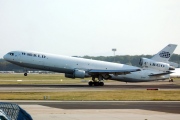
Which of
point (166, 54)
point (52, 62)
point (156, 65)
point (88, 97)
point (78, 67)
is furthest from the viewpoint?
point (166, 54)

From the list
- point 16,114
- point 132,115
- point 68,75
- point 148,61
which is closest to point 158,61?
point 148,61

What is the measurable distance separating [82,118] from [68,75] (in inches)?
1992

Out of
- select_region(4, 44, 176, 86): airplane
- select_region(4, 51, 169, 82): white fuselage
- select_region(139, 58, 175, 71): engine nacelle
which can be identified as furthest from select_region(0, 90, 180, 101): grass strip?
select_region(139, 58, 175, 71): engine nacelle

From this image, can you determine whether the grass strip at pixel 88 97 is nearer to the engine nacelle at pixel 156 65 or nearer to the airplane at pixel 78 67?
the airplane at pixel 78 67

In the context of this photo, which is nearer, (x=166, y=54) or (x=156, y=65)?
(x=156, y=65)

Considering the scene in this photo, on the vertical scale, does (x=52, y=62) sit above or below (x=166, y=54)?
below

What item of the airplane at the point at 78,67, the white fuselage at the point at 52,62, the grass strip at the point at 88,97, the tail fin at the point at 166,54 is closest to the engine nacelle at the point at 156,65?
the tail fin at the point at 166,54

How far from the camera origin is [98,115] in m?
26.3

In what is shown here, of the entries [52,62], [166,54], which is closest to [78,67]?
[52,62]

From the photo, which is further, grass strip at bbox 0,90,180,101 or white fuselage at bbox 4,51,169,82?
white fuselage at bbox 4,51,169,82

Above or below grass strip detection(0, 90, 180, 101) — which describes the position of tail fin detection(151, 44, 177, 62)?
above

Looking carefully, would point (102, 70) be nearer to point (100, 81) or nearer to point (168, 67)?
point (100, 81)

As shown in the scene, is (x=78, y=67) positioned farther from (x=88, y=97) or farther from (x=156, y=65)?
(x=88, y=97)

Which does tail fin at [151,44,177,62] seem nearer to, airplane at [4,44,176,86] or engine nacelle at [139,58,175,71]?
engine nacelle at [139,58,175,71]
